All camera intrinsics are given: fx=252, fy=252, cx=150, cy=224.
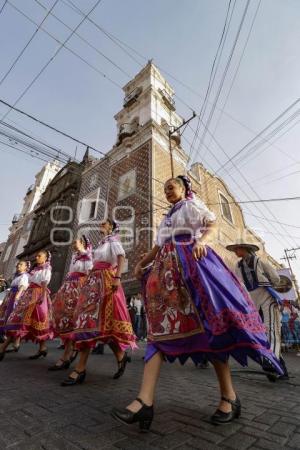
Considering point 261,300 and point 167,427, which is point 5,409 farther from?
point 261,300

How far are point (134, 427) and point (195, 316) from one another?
0.73m

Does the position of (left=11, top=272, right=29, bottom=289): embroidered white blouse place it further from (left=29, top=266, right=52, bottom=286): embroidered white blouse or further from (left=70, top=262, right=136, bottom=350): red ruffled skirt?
(left=70, top=262, right=136, bottom=350): red ruffled skirt

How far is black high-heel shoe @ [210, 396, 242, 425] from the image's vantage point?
1.51m

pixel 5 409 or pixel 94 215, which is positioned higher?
pixel 94 215

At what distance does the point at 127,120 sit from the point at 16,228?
55.6ft

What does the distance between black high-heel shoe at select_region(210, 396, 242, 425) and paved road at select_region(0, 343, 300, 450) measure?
0.04m

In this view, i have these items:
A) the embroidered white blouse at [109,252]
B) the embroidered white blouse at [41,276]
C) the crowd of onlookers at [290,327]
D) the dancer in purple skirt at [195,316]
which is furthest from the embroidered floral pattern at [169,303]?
the crowd of onlookers at [290,327]

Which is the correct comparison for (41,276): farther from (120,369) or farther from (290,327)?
(290,327)

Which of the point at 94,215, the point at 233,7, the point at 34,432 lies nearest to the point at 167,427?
the point at 34,432

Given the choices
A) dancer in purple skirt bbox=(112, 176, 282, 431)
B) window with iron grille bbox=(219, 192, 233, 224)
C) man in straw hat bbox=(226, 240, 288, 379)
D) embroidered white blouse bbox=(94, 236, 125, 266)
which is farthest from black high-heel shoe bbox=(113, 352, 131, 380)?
window with iron grille bbox=(219, 192, 233, 224)

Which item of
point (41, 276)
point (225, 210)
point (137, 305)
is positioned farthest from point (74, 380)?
point (225, 210)

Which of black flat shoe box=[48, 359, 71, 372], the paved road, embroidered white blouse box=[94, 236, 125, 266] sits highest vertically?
embroidered white blouse box=[94, 236, 125, 266]

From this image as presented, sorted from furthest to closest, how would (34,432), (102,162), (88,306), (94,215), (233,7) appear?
(102,162) < (94,215) < (233,7) < (88,306) < (34,432)

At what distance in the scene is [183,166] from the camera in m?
15.5
